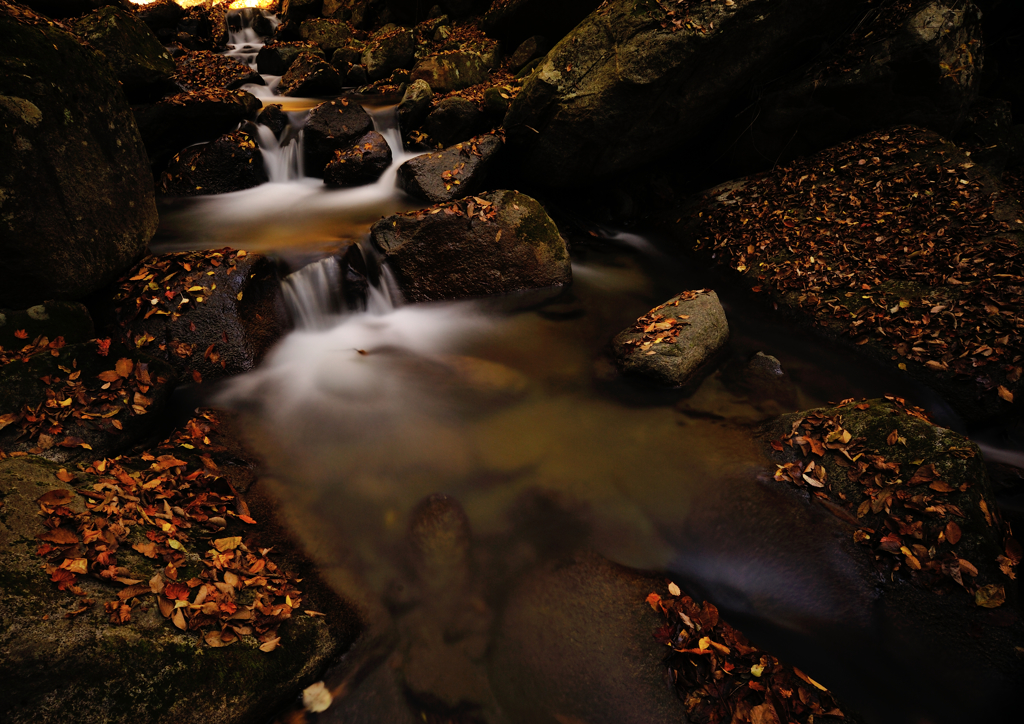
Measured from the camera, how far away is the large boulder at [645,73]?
695cm

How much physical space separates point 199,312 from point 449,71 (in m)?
9.65

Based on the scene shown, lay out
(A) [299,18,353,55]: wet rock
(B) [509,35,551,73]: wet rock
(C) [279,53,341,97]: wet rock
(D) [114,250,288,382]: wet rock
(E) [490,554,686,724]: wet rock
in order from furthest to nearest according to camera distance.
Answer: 1. (A) [299,18,353,55]: wet rock
2. (B) [509,35,551,73]: wet rock
3. (C) [279,53,341,97]: wet rock
4. (D) [114,250,288,382]: wet rock
5. (E) [490,554,686,724]: wet rock

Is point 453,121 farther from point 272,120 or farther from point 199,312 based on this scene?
point 199,312

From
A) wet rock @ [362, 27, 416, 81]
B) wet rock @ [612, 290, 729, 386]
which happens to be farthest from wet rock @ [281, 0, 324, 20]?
wet rock @ [612, 290, 729, 386]

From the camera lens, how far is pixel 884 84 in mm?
7730

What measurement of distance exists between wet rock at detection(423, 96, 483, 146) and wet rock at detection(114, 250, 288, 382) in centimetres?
542

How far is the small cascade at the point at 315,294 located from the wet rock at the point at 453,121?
464cm

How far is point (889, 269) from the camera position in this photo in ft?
20.8

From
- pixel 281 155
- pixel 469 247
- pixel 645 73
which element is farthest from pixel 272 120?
pixel 645 73

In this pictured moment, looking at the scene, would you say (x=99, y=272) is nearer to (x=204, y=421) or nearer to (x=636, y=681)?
(x=204, y=421)

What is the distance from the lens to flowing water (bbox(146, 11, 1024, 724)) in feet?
11.6

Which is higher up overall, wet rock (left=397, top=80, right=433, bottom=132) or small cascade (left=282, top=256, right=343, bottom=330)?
wet rock (left=397, top=80, right=433, bottom=132)

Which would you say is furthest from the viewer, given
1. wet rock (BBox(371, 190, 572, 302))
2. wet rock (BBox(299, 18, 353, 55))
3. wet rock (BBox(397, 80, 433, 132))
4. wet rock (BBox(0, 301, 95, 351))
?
wet rock (BBox(299, 18, 353, 55))

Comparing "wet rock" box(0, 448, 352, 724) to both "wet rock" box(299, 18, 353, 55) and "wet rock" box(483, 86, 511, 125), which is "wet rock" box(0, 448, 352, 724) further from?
Answer: "wet rock" box(299, 18, 353, 55)
